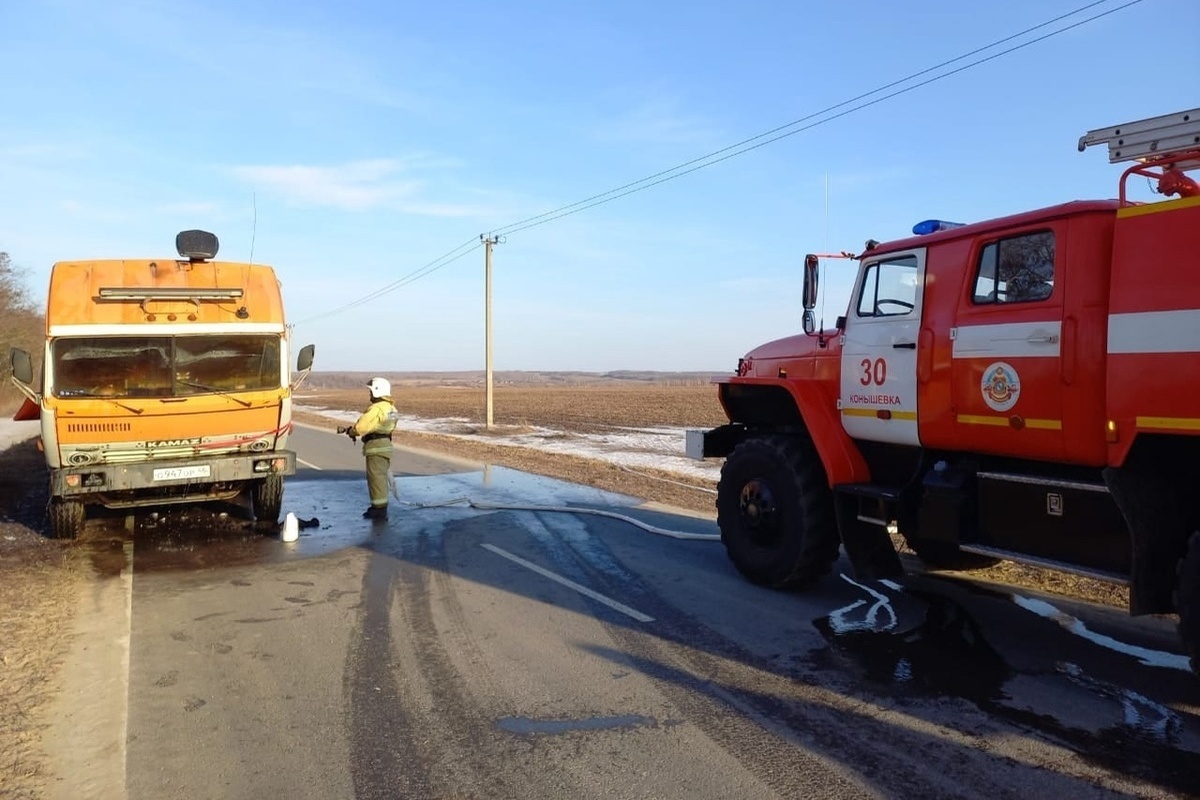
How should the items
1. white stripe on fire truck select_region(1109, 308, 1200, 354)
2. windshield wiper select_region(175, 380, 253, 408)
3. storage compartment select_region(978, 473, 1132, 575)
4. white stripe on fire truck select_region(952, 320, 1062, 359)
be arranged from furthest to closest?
windshield wiper select_region(175, 380, 253, 408)
white stripe on fire truck select_region(952, 320, 1062, 359)
storage compartment select_region(978, 473, 1132, 575)
white stripe on fire truck select_region(1109, 308, 1200, 354)

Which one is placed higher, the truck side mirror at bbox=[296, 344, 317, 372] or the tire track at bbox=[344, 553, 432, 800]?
the truck side mirror at bbox=[296, 344, 317, 372]

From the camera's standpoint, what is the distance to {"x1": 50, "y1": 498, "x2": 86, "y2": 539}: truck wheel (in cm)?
877

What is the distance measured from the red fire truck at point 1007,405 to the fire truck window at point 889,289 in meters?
0.01

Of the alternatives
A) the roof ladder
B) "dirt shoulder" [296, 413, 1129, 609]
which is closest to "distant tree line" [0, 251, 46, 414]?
"dirt shoulder" [296, 413, 1129, 609]

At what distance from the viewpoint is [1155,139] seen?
446 centimetres

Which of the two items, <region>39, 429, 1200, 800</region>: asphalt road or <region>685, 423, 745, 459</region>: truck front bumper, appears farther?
<region>685, 423, 745, 459</region>: truck front bumper

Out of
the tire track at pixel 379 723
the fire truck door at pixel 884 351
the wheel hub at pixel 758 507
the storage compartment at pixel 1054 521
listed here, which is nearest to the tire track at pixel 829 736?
the storage compartment at pixel 1054 521

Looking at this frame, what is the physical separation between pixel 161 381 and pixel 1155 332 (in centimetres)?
894

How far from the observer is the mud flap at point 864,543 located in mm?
6398

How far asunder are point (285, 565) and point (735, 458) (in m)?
4.46

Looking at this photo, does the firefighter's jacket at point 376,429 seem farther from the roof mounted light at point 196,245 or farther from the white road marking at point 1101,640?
the white road marking at point 1101,640

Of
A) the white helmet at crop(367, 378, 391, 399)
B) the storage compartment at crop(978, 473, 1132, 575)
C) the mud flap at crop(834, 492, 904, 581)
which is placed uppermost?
the white helmet at crop(367, 378, 391, 399)

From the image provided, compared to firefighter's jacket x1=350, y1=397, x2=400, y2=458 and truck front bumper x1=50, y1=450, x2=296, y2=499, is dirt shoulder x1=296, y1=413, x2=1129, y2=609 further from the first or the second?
truck front bumper x1=50, y1=450, x2=296, y2=499

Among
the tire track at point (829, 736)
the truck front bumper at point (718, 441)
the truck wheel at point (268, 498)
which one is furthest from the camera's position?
the truck wheel at point (268, 498)
